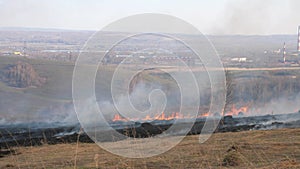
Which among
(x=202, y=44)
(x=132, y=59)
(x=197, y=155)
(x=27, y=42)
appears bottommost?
(x=27, y=42)

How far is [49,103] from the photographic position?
161 feet

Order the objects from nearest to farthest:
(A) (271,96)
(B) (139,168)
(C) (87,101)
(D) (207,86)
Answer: (B) (139,168) → (C) (87,101) → (D) (207,86) → (A) (271,96)

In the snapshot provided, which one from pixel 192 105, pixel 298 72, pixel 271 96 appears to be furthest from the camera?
pixel 298 72

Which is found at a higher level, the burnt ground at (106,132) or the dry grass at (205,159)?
the dry grass at (205,159)

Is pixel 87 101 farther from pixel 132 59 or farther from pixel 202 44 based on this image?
pixel 202 44

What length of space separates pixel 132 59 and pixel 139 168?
30.6 meters

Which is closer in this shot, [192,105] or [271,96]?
[192,105]

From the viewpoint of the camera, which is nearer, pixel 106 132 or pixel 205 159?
pixel 205 159

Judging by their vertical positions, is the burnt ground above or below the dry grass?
below

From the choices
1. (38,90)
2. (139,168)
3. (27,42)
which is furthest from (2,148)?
(27,42)

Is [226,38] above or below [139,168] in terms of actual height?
below

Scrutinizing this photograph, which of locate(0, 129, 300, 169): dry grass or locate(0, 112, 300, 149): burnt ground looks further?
locate(0, 112, 300, 149): burnt ground

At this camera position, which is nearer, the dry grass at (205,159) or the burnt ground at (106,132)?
the dry grass at (205,159)

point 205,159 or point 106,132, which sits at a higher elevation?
point 205,159
